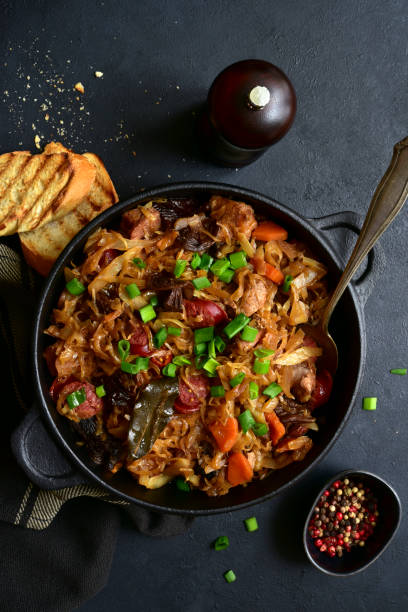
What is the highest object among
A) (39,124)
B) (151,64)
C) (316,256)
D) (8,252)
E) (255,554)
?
(151,64)

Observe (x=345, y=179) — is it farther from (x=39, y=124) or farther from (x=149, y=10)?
(x=39, y=124)

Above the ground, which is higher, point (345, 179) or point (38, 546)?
point (345, 179)

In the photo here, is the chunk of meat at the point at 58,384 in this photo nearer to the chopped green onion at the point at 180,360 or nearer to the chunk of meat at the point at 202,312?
the chopped green onion at the point at 180,360

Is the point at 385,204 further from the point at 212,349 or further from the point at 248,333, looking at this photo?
the point at 212,349

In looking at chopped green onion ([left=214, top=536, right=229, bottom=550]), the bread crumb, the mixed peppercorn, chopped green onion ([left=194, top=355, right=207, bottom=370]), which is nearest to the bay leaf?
chopped green onion ([left=194, top=355, right=207, bottom=370])


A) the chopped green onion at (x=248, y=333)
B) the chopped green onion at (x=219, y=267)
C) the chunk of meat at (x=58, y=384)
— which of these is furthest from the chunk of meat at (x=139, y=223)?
the chunk of meat at (x=58, y=384)

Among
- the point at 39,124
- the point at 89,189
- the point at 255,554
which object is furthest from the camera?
the point at 255,554

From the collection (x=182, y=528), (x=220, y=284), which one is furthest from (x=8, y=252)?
(x=182, y=528)

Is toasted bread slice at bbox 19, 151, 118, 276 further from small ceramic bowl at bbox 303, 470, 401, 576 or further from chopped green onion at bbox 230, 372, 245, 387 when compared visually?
small ceramic bowl at bbox 303, 470, 401, 576
